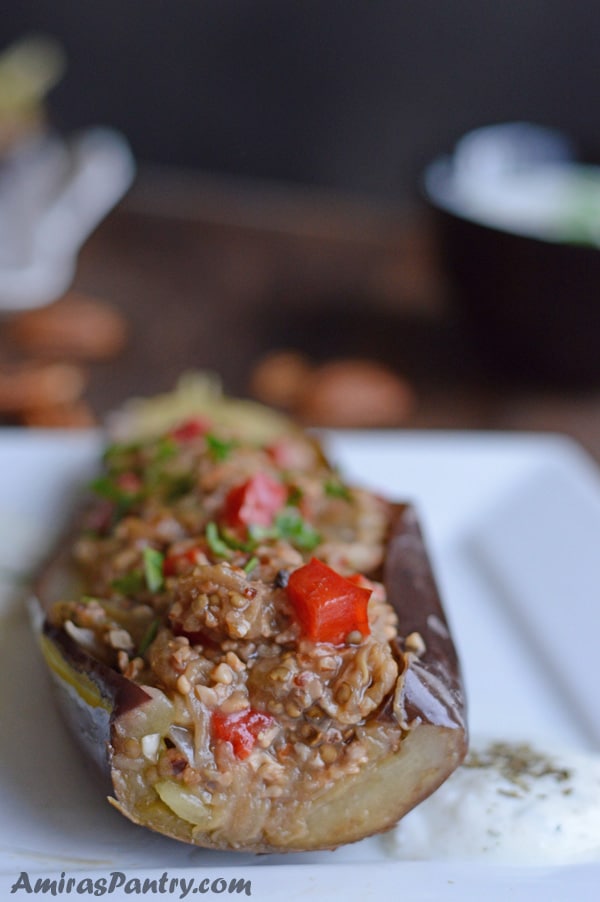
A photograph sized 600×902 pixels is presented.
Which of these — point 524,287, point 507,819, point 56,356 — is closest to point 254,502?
point 507,819

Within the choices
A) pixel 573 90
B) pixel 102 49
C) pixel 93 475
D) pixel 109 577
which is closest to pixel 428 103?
pixel 573 90

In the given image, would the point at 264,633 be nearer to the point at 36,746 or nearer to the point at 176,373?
the point at 36,746

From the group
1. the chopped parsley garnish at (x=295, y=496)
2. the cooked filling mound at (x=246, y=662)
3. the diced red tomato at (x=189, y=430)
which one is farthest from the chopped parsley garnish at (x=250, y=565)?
the diced red tomato at (x=189, y=430)

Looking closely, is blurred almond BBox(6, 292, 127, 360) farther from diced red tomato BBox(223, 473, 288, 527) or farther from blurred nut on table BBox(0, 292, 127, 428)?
diced red tomato BBox(223, 473, 288, 527)

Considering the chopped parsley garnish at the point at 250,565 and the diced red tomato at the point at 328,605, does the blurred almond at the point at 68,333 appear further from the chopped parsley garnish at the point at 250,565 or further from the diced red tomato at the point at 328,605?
the diced red tomato at the point at 328,605

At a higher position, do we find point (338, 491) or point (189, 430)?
point (338, 491)

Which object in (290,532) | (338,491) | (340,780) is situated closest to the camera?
(340,780)

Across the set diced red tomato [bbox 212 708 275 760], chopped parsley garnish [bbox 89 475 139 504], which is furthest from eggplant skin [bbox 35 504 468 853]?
chopped parsley garnish [bbox 89 475 139 504]

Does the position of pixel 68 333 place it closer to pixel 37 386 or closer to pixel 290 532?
pixel 37 386
